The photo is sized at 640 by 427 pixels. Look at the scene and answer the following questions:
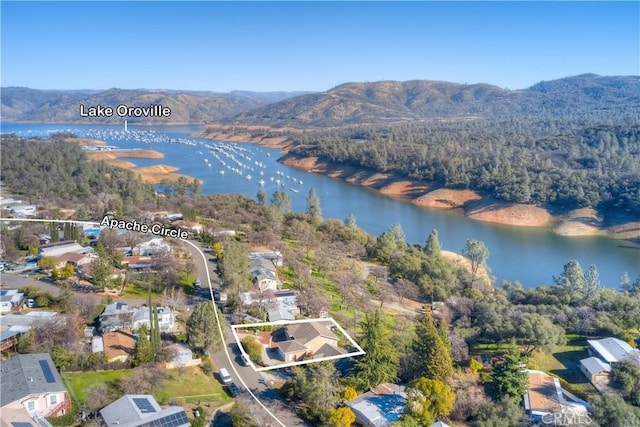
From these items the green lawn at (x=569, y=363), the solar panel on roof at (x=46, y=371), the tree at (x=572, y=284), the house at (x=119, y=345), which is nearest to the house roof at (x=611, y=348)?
the green lawn at (x=569, y=363)

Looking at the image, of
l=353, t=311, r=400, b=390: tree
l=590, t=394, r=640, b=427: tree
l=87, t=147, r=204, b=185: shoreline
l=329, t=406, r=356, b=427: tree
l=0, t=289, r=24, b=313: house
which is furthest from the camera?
l=87, t=147, r=204, b=185: shoreline

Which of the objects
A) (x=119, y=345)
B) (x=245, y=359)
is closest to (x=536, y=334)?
(x=245, y=359)

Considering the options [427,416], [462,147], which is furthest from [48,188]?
[462,147]

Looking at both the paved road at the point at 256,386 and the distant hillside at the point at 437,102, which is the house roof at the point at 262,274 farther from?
the distant hillside at the point at 437,102

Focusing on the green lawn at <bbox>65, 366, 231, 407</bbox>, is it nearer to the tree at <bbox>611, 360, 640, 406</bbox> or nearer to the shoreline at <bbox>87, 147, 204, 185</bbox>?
the tree at <bbox>611, 360, 640, 406</bbox>

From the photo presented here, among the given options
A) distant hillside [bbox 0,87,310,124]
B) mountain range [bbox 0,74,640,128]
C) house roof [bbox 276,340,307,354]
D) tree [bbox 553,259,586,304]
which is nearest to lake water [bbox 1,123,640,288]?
tree [bbox 553,259,586,304]

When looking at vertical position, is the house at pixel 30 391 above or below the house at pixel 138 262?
below
